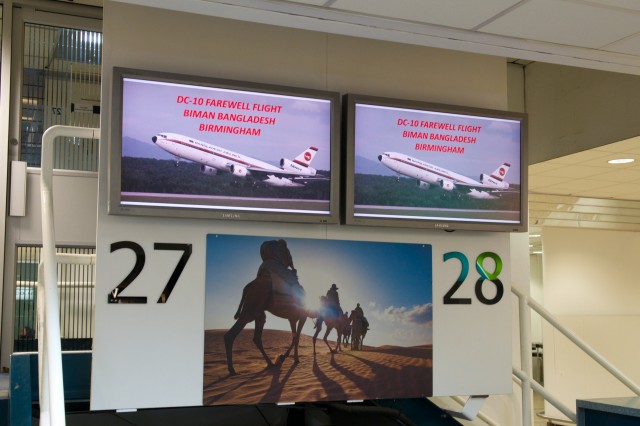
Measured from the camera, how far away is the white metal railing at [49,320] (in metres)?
2.50

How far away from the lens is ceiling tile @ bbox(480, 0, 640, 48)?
3777 mm

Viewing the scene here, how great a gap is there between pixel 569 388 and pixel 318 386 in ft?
24.4

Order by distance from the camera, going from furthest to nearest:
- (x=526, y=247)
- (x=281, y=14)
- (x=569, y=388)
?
1. (x=569, y=388)
2. (x=526, y=247)
3. (x=281, y=14)

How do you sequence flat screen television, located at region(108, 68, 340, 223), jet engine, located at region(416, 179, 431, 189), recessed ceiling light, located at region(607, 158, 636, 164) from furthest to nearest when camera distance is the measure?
recessed ceiling light, located at region(607, 158, 636, 164) → jet engine, located at region(416, 179, 431, 189) → flat screen television, located at region(108, 68, 340, 223)

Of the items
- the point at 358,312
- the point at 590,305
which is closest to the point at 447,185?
the point at 358,312

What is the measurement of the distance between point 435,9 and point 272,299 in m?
1.81

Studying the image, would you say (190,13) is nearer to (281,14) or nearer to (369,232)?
(281,14)

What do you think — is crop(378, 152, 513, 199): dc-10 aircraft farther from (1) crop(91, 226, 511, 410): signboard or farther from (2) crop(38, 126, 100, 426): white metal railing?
(2) crop(38, 126, 100, 426): white metal railing

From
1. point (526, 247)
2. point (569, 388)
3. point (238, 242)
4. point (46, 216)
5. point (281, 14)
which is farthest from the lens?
point (569, 388)

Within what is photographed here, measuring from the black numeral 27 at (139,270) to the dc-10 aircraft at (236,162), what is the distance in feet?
1.52

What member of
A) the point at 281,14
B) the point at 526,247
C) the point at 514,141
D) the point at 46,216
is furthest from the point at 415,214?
the point at 526,247

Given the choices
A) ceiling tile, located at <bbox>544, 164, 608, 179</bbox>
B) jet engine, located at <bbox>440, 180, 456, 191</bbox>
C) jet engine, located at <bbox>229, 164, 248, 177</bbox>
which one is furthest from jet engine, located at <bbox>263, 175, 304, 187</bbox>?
ceiling tile, located at <bbox>544, 164, 608, 179</bbox>

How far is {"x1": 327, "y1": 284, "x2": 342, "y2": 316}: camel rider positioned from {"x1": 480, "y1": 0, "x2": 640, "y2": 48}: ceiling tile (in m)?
1.69

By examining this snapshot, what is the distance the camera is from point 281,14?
3867 millimetres
